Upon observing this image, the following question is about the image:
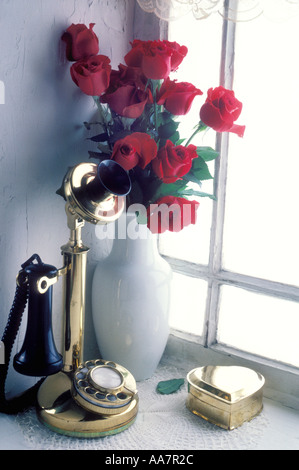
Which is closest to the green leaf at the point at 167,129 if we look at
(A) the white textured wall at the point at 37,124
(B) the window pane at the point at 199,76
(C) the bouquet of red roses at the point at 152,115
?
(C) the bouquet of red roses at the point at 152,115

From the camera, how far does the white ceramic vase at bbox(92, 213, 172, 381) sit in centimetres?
117

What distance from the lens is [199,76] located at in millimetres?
1279

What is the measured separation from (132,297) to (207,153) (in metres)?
0.38

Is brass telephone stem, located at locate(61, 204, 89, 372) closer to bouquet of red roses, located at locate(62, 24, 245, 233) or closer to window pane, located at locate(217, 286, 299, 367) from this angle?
bouquet of red roses, located at locate(62, 24, 245, 233)

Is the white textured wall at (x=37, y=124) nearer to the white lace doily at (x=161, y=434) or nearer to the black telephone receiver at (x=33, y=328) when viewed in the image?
the black telephone receiver at (x=33, y=328)

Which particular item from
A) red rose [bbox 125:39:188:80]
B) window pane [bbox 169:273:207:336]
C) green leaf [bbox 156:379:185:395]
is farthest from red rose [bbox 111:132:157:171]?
green leaf [bbox 156:379:185:395]

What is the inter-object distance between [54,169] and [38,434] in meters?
0.59

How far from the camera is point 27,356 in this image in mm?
1026

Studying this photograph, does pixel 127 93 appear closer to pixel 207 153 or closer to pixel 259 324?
pixel 207 153

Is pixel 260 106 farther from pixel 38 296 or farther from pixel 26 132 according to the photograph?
pixel 38 296

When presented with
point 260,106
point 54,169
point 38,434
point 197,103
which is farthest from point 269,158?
point 38,434

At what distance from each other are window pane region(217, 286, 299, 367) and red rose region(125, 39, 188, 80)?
563 mm

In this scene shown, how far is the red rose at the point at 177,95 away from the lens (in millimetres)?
1058

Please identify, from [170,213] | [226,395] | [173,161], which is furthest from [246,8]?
[226,395]
